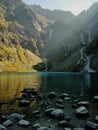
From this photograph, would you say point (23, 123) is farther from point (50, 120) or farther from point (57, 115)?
point (57, 115)

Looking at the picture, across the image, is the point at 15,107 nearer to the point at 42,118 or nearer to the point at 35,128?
the point at 42,118

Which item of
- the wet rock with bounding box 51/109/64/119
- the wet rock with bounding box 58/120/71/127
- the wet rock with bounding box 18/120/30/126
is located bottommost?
the wet rock with bounding box 58/120/71/127

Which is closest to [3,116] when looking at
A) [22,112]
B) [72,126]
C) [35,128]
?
[22,112]

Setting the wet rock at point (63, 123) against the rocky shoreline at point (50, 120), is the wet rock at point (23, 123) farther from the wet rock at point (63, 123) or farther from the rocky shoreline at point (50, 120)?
the wet rock at point (63, 123)

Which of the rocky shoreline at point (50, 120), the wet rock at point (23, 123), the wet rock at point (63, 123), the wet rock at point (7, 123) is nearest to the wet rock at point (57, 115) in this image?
Answer: the rocky shoreline at point (50, 120)

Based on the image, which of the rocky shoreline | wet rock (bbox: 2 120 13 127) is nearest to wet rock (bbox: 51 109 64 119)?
the rocky shoreline

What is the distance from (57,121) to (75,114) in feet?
16.9

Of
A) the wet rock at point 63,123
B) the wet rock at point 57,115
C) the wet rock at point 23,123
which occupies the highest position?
the wet rock at point 57,115

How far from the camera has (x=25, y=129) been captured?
1205 inches

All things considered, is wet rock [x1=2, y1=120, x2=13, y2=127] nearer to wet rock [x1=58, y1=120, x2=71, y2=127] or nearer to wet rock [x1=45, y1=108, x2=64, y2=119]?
wet rock [x1=58, y1=120, x2=71, y2=127]

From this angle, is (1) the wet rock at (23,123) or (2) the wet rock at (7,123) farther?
(1) the wet rock at (23,123)

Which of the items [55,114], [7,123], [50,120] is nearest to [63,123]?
[50,120]

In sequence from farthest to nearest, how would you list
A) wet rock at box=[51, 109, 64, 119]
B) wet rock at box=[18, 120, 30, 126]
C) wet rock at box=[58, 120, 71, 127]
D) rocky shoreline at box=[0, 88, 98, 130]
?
wet rock at box=[51, 109, 64, 119] < wet rock at box=[58, 120, 71, 127] < wet rock at box=[18, 120, 30, 126] < rocky shoreline at box=[0, 88, 98, 130]

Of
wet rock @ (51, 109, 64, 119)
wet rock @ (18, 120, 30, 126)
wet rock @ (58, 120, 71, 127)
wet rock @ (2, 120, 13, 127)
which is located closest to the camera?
wet rock @ (2, 120, 13, 127)
